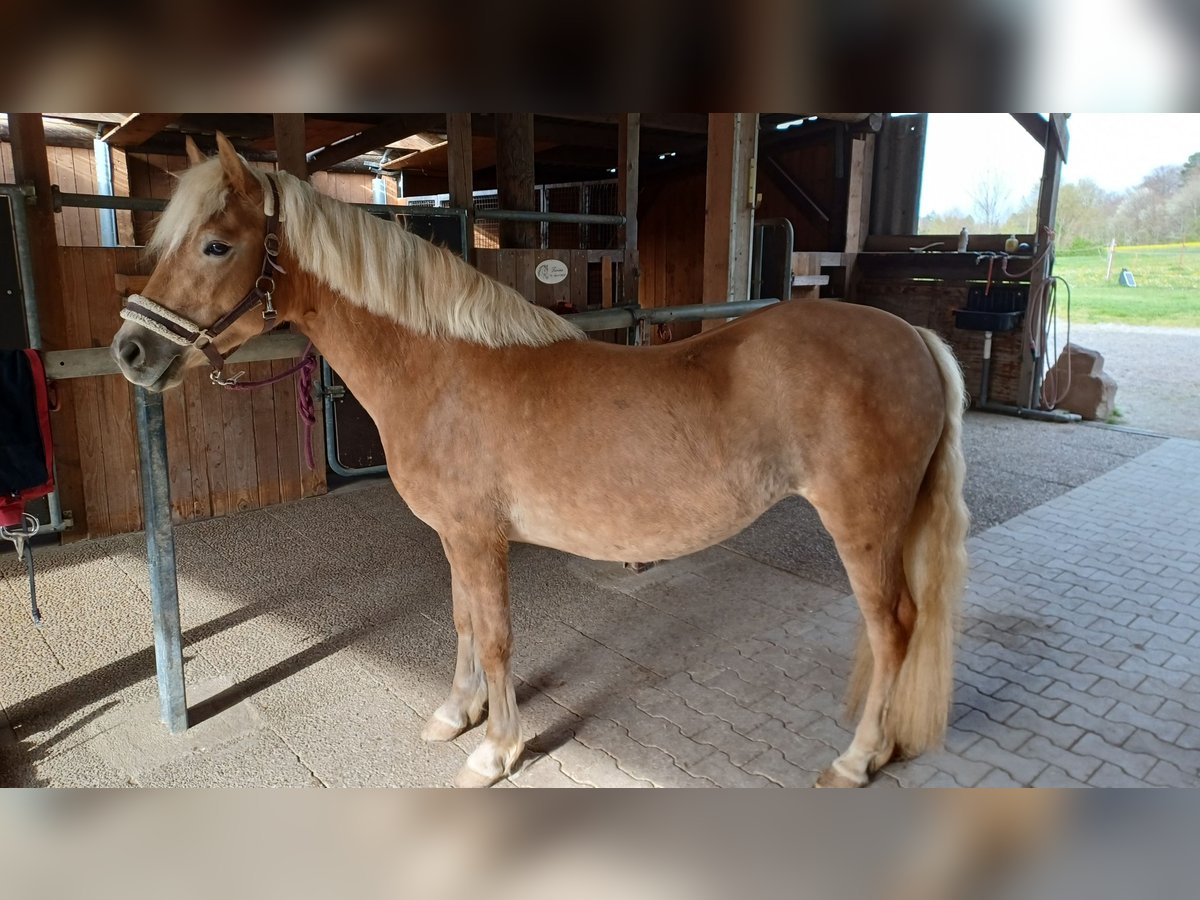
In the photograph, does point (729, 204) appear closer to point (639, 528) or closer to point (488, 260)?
point (488, 260)

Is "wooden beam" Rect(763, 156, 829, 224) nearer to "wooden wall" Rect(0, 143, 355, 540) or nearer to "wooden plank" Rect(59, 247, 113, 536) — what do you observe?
"wooden wall" Rect(0, 143, 355, 540)

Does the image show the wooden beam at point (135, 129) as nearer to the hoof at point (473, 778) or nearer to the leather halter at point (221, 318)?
the leather halter at point (221, 318)

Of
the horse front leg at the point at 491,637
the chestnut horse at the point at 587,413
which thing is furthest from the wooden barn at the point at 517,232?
the horse front leg at the point at 491,637

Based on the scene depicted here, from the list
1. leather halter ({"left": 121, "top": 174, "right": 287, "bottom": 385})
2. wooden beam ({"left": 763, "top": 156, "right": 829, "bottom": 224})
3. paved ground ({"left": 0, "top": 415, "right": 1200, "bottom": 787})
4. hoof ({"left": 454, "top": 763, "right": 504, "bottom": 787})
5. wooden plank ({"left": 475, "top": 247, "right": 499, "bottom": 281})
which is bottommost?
paved ground ({"left": 0, "top": 415, "right": 1200, "bottom": 787})

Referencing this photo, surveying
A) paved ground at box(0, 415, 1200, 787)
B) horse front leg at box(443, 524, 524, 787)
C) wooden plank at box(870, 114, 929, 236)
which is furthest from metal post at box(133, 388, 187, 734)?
wooden plank at box(870, 114, 929, 236)

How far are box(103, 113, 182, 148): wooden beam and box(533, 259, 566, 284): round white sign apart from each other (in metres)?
2.96

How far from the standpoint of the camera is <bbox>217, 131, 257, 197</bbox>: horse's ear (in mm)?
1740

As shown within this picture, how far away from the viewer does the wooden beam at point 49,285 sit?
3475 millimetres

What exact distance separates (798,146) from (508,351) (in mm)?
8139

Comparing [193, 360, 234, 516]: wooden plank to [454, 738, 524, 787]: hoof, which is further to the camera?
[193, 360, 234, 516]: wooden plank

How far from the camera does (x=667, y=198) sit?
10.1 metres

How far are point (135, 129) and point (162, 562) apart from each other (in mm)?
5269

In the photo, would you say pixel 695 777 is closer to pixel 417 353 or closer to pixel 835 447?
pixel 835 447

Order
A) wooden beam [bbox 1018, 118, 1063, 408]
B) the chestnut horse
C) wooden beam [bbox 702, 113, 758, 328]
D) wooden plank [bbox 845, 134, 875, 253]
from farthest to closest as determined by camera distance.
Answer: wooden plank [bbox 845, 134, 875, 253]
wooden beam [bbox 1018, 118, 1063, 408]
wooden beam [bbox 702, 113, 758, 328]
the chestnut horse
